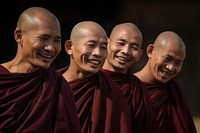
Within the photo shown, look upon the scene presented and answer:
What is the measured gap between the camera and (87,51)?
180 inches

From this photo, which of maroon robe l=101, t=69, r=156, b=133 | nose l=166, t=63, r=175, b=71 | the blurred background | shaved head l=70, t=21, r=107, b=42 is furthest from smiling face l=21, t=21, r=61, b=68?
the blurred background

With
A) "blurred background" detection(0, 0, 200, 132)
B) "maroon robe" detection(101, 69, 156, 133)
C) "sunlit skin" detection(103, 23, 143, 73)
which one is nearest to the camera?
"maroon robe" detection(101, 69, 156, 133)

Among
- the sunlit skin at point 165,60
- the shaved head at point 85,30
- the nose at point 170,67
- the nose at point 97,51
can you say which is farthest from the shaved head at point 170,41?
the nose at point 97,51

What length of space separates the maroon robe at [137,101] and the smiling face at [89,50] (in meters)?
0.42

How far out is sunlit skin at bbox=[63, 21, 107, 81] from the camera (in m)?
4.57

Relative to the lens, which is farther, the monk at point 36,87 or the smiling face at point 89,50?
the smiling face at point 89,50

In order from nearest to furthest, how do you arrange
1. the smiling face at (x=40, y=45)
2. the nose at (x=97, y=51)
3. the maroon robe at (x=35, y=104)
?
the maroon robe at (x=35, y=104)
the smiling face at (x=40, y=45)
the nose at (x=97, y=51)

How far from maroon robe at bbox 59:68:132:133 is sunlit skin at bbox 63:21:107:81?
10 cm

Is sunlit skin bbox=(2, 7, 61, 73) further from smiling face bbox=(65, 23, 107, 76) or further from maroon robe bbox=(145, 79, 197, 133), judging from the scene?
maroon robe bbox=(145, 79, 197, 133)

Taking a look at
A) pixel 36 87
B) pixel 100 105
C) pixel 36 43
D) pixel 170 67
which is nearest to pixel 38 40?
pixel 36 43

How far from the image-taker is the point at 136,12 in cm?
969

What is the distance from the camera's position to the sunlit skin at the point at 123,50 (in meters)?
5.02

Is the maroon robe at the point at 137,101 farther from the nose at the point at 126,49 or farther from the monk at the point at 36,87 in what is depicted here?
the monk at the point at 36,87

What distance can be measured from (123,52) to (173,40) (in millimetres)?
678
